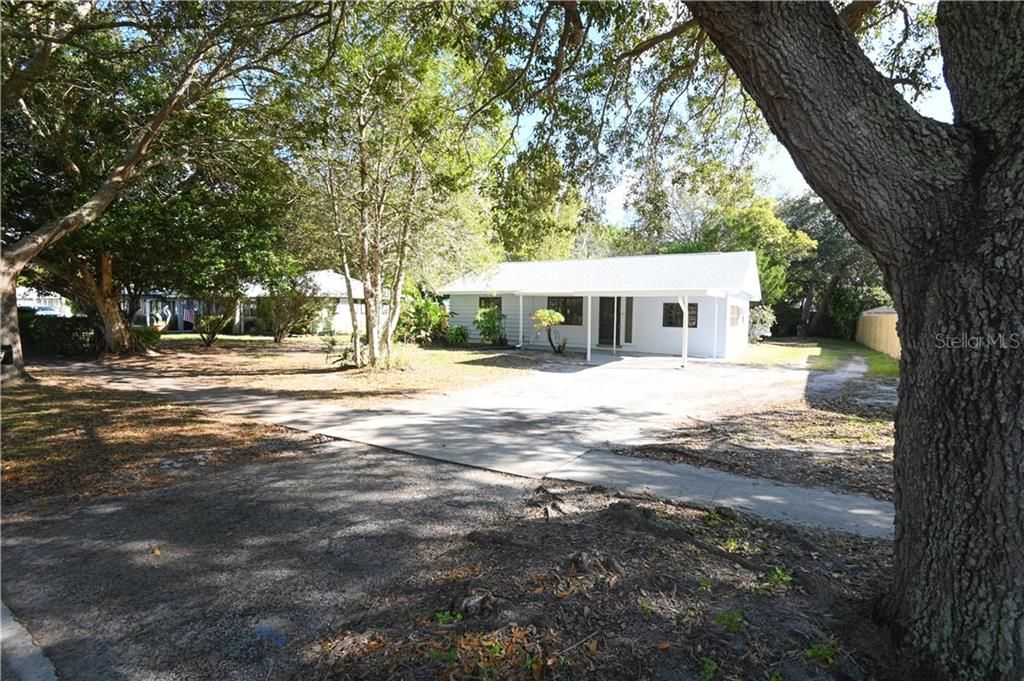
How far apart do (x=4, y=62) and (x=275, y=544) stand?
1166cm

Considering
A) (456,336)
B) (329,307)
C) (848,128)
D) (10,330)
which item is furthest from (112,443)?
(329,307)

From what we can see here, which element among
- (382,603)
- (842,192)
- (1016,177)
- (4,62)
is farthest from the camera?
(4,62)

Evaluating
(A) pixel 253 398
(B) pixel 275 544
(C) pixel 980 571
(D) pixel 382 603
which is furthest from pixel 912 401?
(A) pixel 253 398

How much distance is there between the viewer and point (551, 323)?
19.4m

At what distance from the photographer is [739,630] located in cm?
250

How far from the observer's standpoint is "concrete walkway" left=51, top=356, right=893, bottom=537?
489 centimetres

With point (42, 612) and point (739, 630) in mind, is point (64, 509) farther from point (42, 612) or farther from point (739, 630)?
point (739, 630)

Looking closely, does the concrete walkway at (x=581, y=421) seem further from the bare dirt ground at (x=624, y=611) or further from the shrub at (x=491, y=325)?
the shrub at (x=491, y=325)

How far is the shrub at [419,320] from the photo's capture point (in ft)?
74.2

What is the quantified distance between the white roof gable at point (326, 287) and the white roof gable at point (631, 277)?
18.2ft

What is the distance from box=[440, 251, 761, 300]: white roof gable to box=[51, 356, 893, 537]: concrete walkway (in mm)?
3927

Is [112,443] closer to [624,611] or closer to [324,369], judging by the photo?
[624,611]

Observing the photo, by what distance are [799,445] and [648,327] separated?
45.8 feet

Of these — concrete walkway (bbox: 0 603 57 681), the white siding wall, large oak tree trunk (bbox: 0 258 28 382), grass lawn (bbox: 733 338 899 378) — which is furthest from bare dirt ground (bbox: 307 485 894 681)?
the white siding wall
